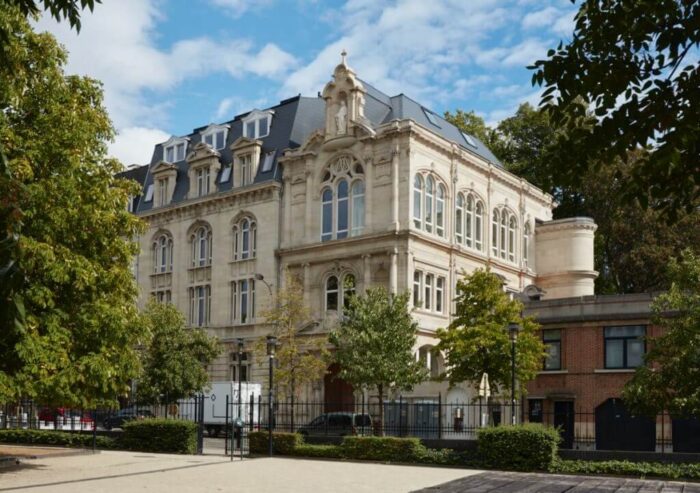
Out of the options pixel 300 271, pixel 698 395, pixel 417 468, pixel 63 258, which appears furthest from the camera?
pixel 300 271

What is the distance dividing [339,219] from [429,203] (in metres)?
5.11

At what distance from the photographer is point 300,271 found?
53.4 meters

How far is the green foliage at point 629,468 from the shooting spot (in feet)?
78.8

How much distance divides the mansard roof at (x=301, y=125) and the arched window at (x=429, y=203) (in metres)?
3.23

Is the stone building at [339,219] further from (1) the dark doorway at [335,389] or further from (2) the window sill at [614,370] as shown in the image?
(2) the window sill at [614,370]

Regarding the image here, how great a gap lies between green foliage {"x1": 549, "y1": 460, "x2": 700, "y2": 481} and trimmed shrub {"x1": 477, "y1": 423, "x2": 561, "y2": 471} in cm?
41

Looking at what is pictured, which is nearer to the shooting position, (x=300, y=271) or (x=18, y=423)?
(x=18, y=423)

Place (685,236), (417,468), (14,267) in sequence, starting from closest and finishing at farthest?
(14,267) < (417,468) < (685,236)

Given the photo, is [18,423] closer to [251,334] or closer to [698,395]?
[251,334]

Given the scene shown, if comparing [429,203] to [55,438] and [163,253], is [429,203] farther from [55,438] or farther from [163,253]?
[55,438]

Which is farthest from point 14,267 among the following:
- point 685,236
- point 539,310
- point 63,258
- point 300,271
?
point 685,236

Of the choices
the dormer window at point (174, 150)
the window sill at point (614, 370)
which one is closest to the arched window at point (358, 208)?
the dormer window at point (174, 150)

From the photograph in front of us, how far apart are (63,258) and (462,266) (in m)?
33.4

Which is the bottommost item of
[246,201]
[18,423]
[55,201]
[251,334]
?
[18,423]
